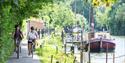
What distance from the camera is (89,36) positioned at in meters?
59.9

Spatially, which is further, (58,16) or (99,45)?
(58,16)

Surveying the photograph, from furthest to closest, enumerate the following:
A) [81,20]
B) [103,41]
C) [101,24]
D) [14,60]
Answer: [101,24] < [81,20] < [103,41] < [14,60]

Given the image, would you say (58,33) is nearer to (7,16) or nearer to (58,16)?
(58,16)

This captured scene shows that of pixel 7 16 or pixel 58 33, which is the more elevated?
pixel 7 16

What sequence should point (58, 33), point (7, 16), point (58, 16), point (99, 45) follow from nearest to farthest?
1. point (7, 16)
2. point (58, 33)
3. point (99, 45)
4. point (58, 16)

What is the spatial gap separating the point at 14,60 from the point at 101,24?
103 m

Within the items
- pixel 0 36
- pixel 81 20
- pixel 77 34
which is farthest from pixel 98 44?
pixel 0 36

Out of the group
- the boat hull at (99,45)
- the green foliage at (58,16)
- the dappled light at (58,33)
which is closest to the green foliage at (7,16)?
the dappled light at (58,33)

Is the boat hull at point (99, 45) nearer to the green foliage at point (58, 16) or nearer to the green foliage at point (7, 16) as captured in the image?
the green foliage at point (58, 16)

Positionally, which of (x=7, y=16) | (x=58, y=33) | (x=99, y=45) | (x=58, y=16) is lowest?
(x=99, y=45)

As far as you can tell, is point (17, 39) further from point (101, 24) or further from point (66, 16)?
point (101, 24)

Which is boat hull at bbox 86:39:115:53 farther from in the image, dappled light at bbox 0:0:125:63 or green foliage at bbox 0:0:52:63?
green foliage at bbox 0:0:52:63

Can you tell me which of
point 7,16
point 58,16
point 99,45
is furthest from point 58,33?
point 7,16

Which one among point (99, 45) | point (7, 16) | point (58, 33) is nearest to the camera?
point (7, 16)
